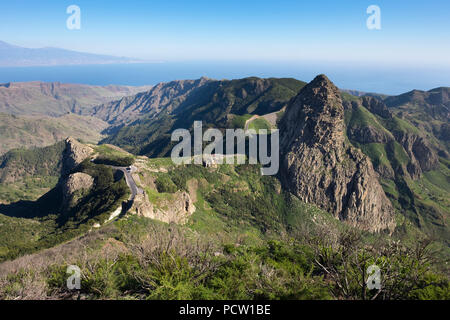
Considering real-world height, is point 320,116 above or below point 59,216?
above

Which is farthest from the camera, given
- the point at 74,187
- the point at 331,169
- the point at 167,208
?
the point at 331,169

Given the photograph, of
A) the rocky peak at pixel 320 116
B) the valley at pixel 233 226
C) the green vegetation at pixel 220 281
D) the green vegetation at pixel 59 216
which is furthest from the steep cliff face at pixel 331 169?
the green vegetation at pixel 220 281

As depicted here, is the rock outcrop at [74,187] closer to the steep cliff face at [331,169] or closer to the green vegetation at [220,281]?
the green vegetation at [220,281]

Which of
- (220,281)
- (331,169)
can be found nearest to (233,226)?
(331,169)

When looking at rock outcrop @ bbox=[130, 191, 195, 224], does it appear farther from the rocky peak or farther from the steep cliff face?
→ the rocky peak

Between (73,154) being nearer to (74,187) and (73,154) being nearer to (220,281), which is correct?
(74,187)

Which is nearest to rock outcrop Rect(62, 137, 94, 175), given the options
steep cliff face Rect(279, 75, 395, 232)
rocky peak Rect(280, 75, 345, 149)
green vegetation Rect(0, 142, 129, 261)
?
green vegetation Rect(0, 142, 129, 261)

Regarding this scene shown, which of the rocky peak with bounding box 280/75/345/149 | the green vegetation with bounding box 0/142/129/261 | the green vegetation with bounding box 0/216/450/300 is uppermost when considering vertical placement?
the rocky peak with bounding box 280/75/345/149

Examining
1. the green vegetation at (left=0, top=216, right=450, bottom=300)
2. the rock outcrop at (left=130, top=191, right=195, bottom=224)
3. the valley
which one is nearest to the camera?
the green vegetation at (left=0, top=216, right=450, bottom=300)
